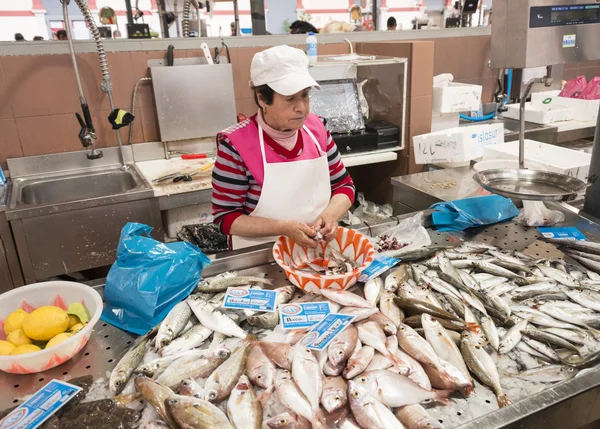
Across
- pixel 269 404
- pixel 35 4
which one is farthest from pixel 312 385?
pixel 35 4

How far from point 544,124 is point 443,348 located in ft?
12.3

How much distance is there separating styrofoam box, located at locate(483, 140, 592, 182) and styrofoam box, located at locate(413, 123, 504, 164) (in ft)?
0.33

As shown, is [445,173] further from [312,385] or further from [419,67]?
[312,385]

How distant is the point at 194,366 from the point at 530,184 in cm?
169

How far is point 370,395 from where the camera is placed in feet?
3.68

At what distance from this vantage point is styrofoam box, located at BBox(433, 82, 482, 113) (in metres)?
3.93

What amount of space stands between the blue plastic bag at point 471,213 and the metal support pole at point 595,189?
12.3 inches

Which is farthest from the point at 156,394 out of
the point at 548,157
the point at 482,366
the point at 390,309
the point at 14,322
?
the point at 548,157

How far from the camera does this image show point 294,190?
2105 mm

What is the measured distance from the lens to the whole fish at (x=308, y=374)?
113cm

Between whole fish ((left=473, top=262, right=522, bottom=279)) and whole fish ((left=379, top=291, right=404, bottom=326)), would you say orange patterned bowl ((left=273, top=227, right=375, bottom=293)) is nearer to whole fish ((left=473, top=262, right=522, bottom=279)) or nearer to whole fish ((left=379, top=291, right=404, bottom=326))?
whole fish ((left=379, top=291, right=404, bottom=326))

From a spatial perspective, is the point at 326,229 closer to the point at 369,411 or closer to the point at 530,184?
the point at 369,411

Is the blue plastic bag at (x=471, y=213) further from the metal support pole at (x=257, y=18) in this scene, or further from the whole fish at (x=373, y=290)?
the metal support pole at (x=257, y=18)

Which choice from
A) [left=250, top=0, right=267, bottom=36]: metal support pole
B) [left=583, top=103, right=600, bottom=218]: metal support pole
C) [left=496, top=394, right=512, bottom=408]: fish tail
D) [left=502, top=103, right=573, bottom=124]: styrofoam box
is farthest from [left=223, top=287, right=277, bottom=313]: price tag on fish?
[left=502, top=103, right=573, bottom=124]: styrofoam box
